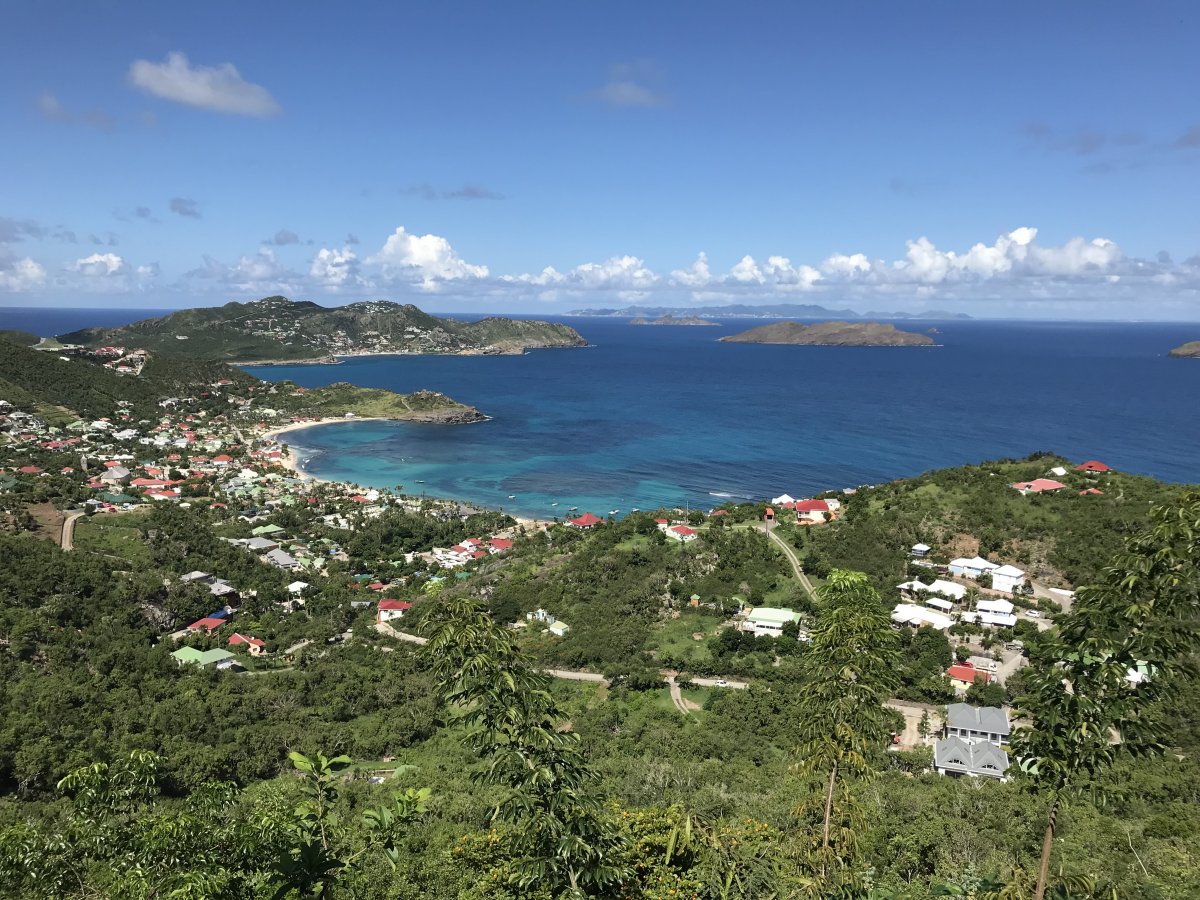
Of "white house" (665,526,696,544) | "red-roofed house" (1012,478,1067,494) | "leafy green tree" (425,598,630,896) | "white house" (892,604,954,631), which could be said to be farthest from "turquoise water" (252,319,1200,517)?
"leafy green tree" (425,598,630,896)

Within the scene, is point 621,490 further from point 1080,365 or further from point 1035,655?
point 1080,365

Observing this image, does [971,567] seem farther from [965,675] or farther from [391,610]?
[391,610]

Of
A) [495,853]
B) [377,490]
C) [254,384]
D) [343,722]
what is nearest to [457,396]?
[254,384]

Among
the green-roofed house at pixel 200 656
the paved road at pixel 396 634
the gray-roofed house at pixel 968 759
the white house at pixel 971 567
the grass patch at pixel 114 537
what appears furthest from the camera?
the grass patch at pixel 114 537

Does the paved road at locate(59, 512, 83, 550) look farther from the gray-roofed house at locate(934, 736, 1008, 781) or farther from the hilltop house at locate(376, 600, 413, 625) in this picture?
the gray-roofed house at locate(934, 736, 1008, 781)

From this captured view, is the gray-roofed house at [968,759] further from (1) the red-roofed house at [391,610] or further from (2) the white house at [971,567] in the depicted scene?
(1) the red-roofed house at [391,610]

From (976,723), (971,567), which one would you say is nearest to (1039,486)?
(971,567)

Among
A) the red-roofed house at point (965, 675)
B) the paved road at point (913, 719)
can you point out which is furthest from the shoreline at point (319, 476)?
the red-roofed house at point (965, 675)
